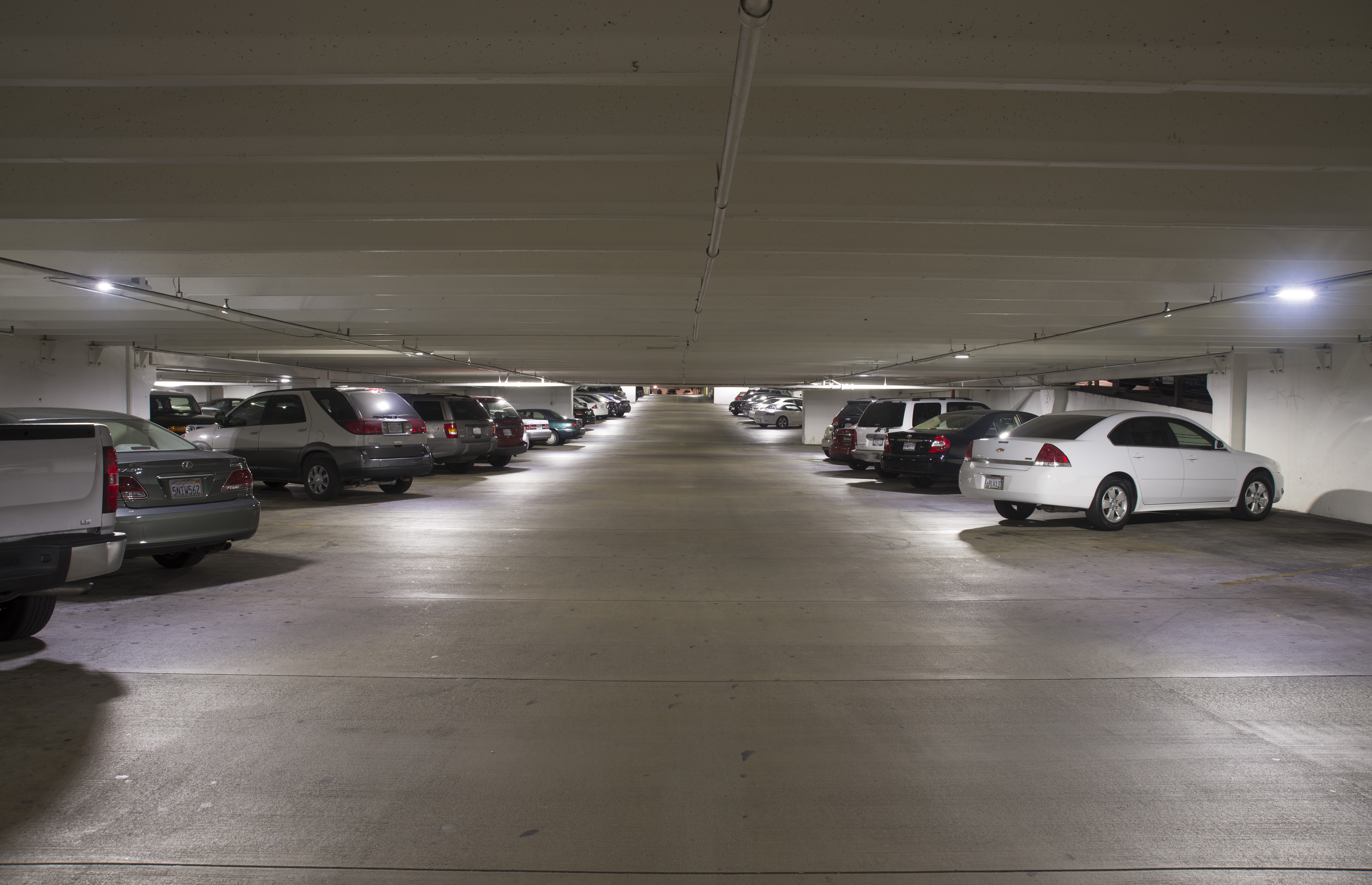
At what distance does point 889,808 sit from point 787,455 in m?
20.8

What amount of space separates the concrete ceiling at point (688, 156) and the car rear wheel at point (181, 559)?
286 cm

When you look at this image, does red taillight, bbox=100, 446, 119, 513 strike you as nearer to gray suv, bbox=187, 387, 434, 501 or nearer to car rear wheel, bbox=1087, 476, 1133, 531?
gray suv, bbox=187, 387, 434, 501

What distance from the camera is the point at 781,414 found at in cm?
4044

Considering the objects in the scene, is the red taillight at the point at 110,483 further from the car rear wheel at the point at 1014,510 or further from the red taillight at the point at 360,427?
the car rear wheel at the point at 1014,510

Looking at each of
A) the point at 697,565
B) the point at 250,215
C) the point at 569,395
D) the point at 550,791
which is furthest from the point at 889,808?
the point at 569,395

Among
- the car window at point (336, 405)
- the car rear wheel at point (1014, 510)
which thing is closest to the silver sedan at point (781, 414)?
the car rear wheel at point (1014, 510)

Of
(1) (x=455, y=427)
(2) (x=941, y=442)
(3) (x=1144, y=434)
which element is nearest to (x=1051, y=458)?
(3) (x=1144, y=434)

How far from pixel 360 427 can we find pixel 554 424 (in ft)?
51.9

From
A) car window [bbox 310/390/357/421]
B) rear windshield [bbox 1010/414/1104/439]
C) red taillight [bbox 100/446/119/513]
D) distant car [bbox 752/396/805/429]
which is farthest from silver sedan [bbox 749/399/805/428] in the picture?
red taillight [bbox 100/446/119/513]

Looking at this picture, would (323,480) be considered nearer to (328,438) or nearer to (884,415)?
(328,438)

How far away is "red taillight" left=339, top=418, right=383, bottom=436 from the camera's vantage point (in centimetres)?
1175

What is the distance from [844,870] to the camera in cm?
267

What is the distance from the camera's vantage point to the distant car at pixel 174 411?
2234cm

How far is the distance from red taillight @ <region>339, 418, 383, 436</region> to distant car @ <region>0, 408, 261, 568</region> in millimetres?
4401
